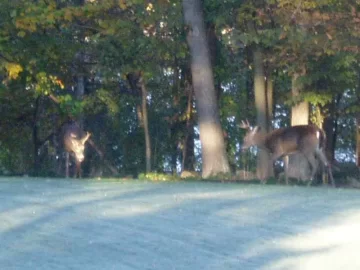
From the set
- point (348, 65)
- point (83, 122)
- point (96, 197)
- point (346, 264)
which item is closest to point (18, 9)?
point (83, 122)

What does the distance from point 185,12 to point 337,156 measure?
1178cm

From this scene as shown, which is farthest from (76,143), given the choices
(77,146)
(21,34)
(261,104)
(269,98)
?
(269,98)

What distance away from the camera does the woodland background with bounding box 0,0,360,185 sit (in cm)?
2775

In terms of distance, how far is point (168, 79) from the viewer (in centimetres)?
3494

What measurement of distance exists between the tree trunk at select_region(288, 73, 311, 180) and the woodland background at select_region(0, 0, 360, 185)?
2.4 inches

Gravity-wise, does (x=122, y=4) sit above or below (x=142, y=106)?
above

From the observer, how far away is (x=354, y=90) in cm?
3192

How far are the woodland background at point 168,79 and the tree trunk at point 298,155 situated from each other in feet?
0.20

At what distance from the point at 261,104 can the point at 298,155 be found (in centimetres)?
209

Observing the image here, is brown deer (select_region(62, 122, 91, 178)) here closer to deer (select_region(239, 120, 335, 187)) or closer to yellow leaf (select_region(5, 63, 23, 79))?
yellow leaf (select_region(5, 63, 23, 79))

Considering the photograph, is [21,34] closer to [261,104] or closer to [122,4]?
[122,4]

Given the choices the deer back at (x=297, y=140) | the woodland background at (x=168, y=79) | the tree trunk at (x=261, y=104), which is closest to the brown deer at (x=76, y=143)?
the woodland background at (x=168, y=79)

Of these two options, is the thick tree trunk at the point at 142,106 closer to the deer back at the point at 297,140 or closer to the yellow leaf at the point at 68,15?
the yellow leaf at the point at 68,15

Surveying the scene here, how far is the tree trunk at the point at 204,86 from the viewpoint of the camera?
28.6m
